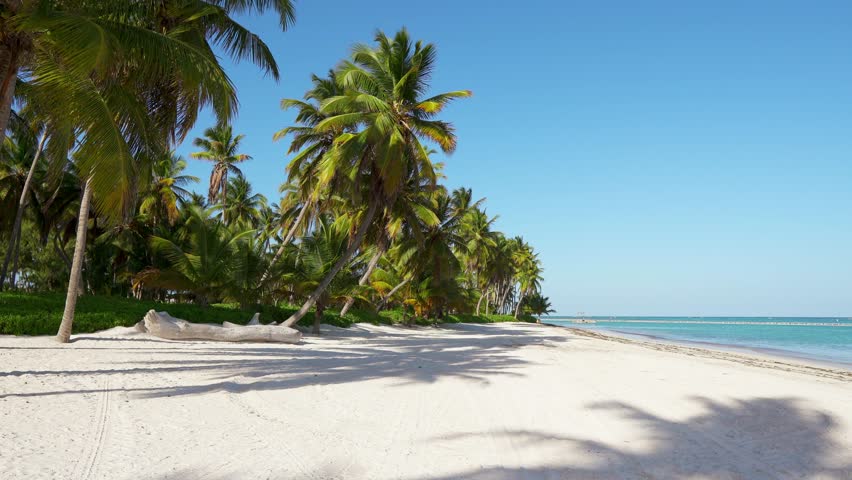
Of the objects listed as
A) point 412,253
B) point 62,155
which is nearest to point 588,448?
point 62,155

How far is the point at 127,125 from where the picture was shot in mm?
6988

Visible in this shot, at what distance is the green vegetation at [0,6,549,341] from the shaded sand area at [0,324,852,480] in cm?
252

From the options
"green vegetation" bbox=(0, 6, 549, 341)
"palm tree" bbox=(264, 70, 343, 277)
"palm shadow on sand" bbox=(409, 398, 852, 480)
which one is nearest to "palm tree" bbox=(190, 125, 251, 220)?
"green vegetation" bbox=(0, 6, 549, 341)

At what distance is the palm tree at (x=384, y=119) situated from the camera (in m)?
15.8

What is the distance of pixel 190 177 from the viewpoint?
95.9 ft

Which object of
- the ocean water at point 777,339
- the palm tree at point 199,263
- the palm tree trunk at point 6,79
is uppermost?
the palm tree trunk at point 6,79

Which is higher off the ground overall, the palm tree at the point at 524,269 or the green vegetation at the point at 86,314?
the palm tree at the point at 524,269

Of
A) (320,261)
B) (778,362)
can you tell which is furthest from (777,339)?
(320,261)

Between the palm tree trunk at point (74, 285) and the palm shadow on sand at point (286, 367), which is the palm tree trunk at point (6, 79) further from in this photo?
the palm tree trunk at point (74, 285)

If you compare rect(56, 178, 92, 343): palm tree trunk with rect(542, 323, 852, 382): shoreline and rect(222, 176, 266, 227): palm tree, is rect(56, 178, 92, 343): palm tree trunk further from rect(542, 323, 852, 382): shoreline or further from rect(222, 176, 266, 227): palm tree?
rect(222, 176, 266, 227): palm tree

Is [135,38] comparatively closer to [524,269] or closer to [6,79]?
[6,79]

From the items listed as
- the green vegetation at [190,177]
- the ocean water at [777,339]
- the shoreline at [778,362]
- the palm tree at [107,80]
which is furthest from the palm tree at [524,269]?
the palm tree at [107,80]

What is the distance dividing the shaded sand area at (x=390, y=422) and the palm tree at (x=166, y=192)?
723 inches

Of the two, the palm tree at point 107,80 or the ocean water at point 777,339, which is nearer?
the palm tree at point 107,80
